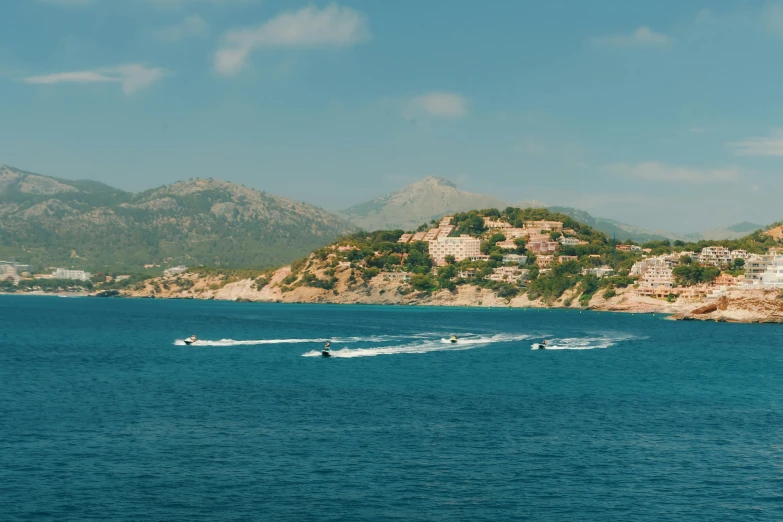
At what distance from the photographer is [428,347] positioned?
403 feet

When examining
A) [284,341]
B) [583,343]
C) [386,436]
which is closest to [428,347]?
[284,341]

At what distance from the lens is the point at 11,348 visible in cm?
11638

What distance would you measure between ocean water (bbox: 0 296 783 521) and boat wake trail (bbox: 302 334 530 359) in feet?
4.92

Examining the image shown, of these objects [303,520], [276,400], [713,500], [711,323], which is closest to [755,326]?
[711,323]

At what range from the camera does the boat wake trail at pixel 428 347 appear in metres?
110

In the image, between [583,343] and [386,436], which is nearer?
[386,436]

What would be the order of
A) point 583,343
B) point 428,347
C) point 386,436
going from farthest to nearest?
point 583,343, point 428,347, point 386,436

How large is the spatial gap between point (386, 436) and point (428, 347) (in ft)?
223

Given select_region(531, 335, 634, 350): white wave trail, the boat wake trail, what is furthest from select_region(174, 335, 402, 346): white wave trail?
select_region(531, 335, 634, 350): white wave trail

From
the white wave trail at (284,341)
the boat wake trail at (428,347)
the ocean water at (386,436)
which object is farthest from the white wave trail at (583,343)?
the white wave trail at (284,341)

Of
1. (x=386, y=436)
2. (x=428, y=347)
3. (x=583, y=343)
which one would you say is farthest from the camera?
(x=583, y=343)

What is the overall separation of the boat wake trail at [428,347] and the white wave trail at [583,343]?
25.2ft

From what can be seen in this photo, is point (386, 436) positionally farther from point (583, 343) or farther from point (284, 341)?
point (583, 343)

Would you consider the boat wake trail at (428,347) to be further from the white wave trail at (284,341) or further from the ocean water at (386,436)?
the white wave trail at (284,341)
